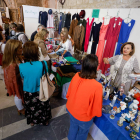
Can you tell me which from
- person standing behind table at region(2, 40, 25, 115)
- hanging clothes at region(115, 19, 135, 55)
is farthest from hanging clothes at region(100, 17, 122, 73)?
person standing behind table at region(2, 40, 25, 115)

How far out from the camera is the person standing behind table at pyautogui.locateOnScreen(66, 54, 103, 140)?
Answer: 3.58ft

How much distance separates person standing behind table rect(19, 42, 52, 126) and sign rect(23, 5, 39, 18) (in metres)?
4.62

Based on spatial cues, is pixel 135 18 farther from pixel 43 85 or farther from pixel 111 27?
pixel 43 85

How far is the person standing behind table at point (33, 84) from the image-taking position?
1405mm

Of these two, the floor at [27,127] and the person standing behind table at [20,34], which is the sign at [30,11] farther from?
the floor at [27,127]

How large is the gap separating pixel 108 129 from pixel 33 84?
47.6 inches

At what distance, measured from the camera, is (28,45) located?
1.39 metres

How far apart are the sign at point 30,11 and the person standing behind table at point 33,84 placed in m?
4.62

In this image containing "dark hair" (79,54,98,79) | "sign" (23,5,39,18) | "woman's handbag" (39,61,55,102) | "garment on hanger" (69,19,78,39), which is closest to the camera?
"dark hair" (79,54,98,79)

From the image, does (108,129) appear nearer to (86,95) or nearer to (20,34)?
(86,95)

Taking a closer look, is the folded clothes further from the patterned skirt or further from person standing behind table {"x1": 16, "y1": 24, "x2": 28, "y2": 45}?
person standing behind table {"x1": 16, "y1": 24, "x2": 28, "y2": 45}

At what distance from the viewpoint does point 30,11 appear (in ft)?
16.9

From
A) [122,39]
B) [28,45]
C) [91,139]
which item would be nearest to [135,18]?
[122,39]

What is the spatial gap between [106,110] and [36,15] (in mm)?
5650
